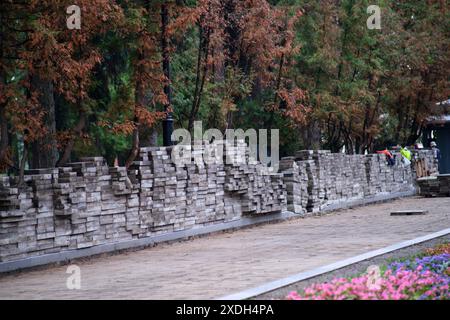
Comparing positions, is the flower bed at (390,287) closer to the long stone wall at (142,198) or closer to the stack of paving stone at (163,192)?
the long stone wall at (142,198)

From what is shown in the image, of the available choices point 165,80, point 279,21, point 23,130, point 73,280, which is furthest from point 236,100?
point 73,280

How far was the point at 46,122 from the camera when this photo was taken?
71.9ft

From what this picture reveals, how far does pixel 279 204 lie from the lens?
25.4 metres

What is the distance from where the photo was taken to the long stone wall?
16562 mm

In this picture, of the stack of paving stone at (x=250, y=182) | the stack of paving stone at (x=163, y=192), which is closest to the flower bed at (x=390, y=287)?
the stack of paving stone at (x=163, y=192)

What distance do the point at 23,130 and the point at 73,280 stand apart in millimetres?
4940

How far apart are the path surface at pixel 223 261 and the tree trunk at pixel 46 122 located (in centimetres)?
369

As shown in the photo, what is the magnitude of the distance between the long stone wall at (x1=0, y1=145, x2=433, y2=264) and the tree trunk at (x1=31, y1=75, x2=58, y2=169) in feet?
7.71

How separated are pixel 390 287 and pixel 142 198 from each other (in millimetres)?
9724

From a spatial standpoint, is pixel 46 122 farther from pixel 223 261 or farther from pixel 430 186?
pixel 430 186

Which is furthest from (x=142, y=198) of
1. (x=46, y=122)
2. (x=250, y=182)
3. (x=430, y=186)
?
(x=430, y=186)

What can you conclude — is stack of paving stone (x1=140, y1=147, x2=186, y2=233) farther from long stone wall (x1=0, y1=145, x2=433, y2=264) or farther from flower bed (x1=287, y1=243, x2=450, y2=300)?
flower bed (x1=287, y1=243, x2=450, y2=300)

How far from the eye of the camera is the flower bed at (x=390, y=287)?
410 inches
